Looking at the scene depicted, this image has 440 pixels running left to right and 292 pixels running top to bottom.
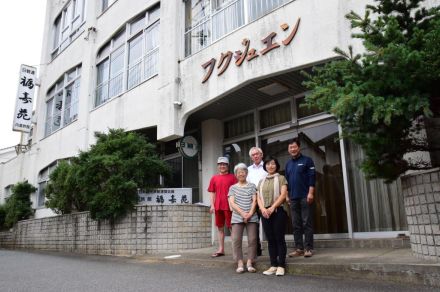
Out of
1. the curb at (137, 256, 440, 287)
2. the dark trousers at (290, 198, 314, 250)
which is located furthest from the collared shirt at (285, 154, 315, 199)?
the curb at (137, 256, 440, 287)

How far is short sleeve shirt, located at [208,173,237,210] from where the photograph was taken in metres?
6.99

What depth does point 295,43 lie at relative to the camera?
7.28 m

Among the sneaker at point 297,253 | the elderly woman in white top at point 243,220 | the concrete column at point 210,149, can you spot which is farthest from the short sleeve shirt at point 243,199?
the concrete column at point 210,149

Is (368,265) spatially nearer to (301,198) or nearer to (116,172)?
(301,198)

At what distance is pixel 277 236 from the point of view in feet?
16.9

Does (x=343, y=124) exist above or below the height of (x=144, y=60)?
below

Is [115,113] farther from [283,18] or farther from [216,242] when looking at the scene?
[283,18]

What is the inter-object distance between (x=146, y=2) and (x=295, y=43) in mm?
6064

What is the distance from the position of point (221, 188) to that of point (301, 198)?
5.08 feet

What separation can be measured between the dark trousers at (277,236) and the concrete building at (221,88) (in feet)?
8.36

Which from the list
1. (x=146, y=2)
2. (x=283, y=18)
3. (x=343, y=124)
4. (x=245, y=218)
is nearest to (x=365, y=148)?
(x=343, y=124)

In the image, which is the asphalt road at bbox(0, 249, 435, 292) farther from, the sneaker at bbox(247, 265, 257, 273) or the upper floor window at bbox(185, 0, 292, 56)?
the upper floor window at bbox(185, 0, 292, 56)

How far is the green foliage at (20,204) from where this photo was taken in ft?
53.6

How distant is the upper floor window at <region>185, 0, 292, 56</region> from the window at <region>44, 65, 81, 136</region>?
6742mm
